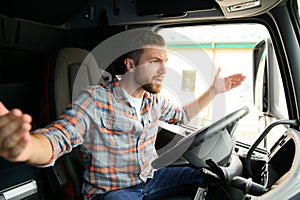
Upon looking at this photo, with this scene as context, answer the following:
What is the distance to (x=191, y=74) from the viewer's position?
6.23ft

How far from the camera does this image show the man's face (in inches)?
56.6

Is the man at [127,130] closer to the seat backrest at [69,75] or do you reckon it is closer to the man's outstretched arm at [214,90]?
the man's outstretched arm at [214,90]

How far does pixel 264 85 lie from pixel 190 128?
607 mm

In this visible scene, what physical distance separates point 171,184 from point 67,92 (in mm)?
780

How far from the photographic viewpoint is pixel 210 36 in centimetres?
188

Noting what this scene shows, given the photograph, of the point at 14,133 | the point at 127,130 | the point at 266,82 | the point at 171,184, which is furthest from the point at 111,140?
the point at 266,82

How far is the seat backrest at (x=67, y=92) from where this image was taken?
1.45 m

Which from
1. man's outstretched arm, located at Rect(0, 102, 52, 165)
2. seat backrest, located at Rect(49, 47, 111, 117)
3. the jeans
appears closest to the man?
the jeans

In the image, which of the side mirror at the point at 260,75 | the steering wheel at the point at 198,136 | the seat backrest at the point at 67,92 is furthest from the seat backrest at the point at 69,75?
the side mirror at the point at 260,75

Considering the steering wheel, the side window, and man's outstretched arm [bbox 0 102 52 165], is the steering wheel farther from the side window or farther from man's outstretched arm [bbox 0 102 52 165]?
man's outstretched arm [bbox 0 102 52 165]

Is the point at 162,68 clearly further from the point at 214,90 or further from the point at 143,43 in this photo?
the point at 214,90

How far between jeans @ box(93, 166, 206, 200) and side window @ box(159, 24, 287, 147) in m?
0.38

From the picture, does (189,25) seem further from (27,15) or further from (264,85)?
(27,15)

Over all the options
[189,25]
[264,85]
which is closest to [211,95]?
[264,85]
